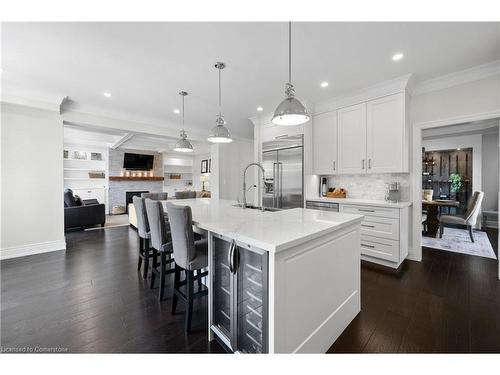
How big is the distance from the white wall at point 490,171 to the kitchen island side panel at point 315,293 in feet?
19.3

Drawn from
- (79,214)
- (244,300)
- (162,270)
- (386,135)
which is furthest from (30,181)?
(386,135)

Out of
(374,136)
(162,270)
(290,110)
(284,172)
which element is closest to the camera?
(290,110)

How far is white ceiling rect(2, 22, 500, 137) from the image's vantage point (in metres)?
1.95

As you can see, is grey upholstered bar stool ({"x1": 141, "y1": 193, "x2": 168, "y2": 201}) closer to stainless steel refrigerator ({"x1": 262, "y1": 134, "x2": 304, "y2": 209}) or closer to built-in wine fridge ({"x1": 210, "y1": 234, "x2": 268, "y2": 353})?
stainless steel refrigerator ({"x1": 262, "y1": 134, "x2": 304, "y2": 209})

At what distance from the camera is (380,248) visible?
298 centimetres

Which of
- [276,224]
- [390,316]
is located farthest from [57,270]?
[390,316]

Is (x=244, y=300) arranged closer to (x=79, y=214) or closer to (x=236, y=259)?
(x=236, y=259)

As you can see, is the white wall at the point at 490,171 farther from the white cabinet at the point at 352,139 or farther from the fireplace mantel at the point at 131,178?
the fireplace mantel at the point at 131,178

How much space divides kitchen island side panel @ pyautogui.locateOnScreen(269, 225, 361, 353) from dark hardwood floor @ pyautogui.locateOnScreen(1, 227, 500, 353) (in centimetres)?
21

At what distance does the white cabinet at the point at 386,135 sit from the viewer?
298cm

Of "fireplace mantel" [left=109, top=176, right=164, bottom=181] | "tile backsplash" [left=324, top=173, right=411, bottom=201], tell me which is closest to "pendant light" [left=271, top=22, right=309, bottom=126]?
"tile backsplash" [left=324, top=173, right=411, bottom=201]

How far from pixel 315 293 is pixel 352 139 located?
9.41 ft

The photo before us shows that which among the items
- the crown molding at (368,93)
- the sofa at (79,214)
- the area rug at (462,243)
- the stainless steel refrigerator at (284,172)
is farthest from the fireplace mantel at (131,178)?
the area rug at (462,243)
